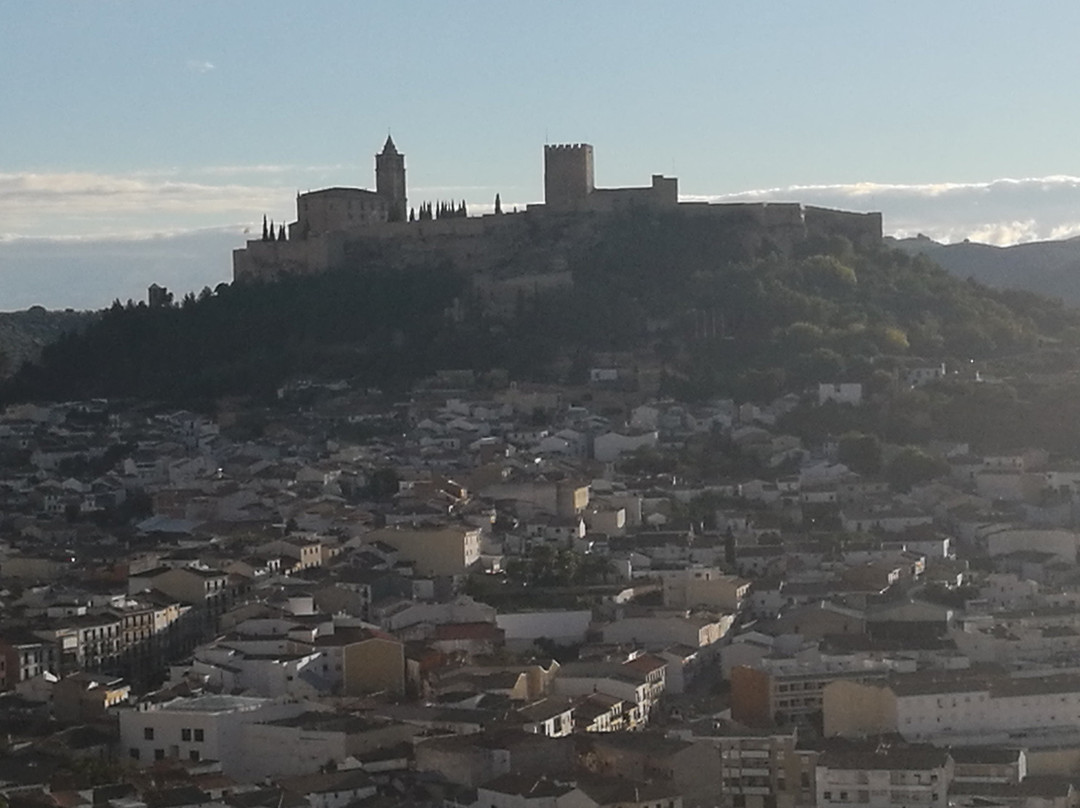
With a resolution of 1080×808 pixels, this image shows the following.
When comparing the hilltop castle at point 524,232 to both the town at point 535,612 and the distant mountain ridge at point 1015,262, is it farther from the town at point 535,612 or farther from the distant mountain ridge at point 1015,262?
the distant mountain ridge at point 1015,262

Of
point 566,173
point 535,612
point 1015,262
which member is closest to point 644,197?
point 566,173

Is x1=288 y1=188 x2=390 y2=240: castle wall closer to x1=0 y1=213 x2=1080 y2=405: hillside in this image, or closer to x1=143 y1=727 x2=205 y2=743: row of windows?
x1=0 y1=213 x2=1080 y2=405: hillside

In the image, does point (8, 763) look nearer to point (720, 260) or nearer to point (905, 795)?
point (905, 795)

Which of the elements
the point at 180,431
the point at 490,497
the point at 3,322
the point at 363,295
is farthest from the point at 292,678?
the point at 3,322

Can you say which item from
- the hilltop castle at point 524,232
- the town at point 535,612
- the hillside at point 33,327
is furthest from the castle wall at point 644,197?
the hillside at point 33,327

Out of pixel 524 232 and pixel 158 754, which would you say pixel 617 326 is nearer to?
pixel 524 232

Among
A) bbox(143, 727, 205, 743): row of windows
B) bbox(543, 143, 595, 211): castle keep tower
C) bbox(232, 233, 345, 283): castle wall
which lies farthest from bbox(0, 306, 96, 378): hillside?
bbox(143, 727, 205, 743): row of windows

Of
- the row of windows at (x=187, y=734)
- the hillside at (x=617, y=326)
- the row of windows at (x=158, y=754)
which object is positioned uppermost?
the hillside at (x=617, y=326)
